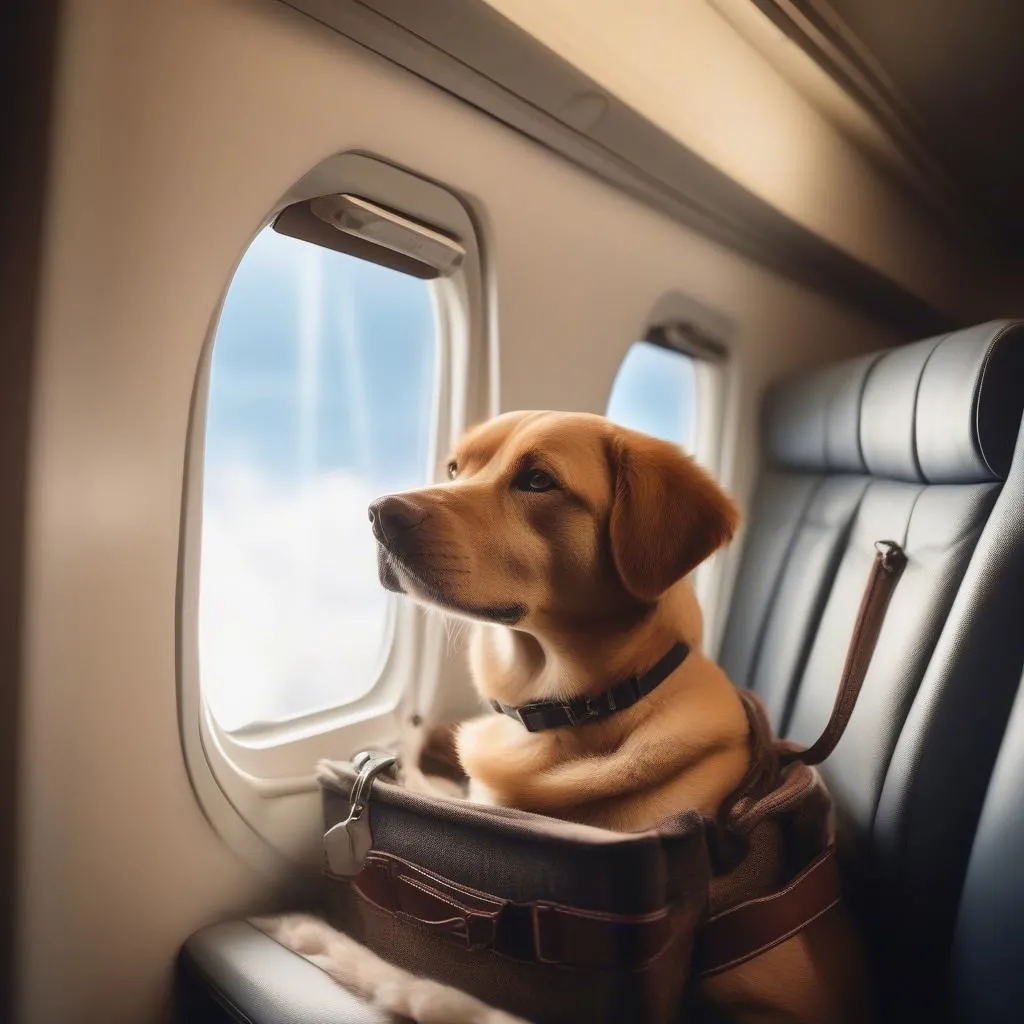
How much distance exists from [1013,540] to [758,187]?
100 centimetres

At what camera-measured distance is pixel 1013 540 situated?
1.10 m

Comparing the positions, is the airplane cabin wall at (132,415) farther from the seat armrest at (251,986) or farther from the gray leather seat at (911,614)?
the gray leather seat at (911,614)

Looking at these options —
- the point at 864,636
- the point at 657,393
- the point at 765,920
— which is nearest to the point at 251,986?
the point at 765,920

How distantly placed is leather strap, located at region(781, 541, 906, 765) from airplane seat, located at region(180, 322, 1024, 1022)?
0.02 metres

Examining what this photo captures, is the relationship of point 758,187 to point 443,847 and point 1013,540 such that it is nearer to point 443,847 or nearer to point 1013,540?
point 1013,540

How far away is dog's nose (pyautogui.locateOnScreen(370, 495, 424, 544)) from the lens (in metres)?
0.92

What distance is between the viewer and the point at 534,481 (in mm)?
1066

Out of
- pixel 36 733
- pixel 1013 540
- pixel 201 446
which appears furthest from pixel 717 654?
pixel 36 733

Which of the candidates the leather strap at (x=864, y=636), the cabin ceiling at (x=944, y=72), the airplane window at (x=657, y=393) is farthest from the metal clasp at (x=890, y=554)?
the cabin ceiling at (x=944, y=72)

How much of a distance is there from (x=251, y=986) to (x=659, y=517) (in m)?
0.81

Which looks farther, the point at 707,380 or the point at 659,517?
the point at 707,380

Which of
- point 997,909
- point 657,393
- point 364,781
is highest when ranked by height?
point 657,393

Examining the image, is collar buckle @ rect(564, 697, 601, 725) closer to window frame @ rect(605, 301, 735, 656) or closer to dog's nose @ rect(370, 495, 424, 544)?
dog's nose @ rect(370, 495, 424, 544)

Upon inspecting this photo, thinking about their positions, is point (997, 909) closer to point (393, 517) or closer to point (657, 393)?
point (393, 517)
